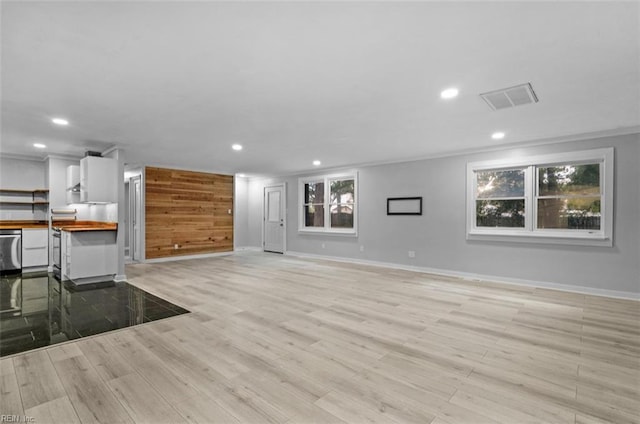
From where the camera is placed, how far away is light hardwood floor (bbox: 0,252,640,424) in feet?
6.03

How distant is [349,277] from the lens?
576cm

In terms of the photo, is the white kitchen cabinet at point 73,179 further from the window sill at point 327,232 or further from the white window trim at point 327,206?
the window sill at point 327,232

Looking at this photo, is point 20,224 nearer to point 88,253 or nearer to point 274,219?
point 88,253

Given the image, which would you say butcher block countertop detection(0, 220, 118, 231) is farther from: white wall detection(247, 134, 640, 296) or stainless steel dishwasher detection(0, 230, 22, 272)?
white wall detection(247, 134, 640, 296)

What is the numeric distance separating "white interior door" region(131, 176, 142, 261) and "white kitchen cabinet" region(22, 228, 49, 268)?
1671 millimetres

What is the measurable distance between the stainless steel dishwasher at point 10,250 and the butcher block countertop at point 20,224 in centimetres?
9

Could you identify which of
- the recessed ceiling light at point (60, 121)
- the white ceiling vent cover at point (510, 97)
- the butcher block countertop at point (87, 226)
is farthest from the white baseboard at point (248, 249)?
the white ceiling vent cover at point (510, 97)

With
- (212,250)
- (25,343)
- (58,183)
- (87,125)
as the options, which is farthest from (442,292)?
(58,183)

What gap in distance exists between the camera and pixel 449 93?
10.1ft

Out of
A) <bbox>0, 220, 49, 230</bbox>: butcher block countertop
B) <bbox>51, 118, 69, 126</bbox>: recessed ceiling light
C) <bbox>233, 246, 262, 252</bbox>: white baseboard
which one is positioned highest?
<bbox>51, 118, 69, 126</bbox>: recessed ceiling light

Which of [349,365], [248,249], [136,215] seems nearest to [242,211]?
[248,249]

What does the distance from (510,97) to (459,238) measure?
3326 millimetres

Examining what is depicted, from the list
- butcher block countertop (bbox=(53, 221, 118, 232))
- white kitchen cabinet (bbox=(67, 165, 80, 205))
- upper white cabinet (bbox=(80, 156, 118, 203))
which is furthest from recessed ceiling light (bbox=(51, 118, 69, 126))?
white kitchen cabinet (bbox=(67, 165, 80, 205))

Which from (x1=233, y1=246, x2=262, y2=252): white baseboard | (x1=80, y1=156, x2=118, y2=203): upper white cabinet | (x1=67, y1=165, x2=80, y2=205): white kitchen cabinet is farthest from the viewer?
(x1=233, y1=246, x2=262, y2=252): white baseboard
